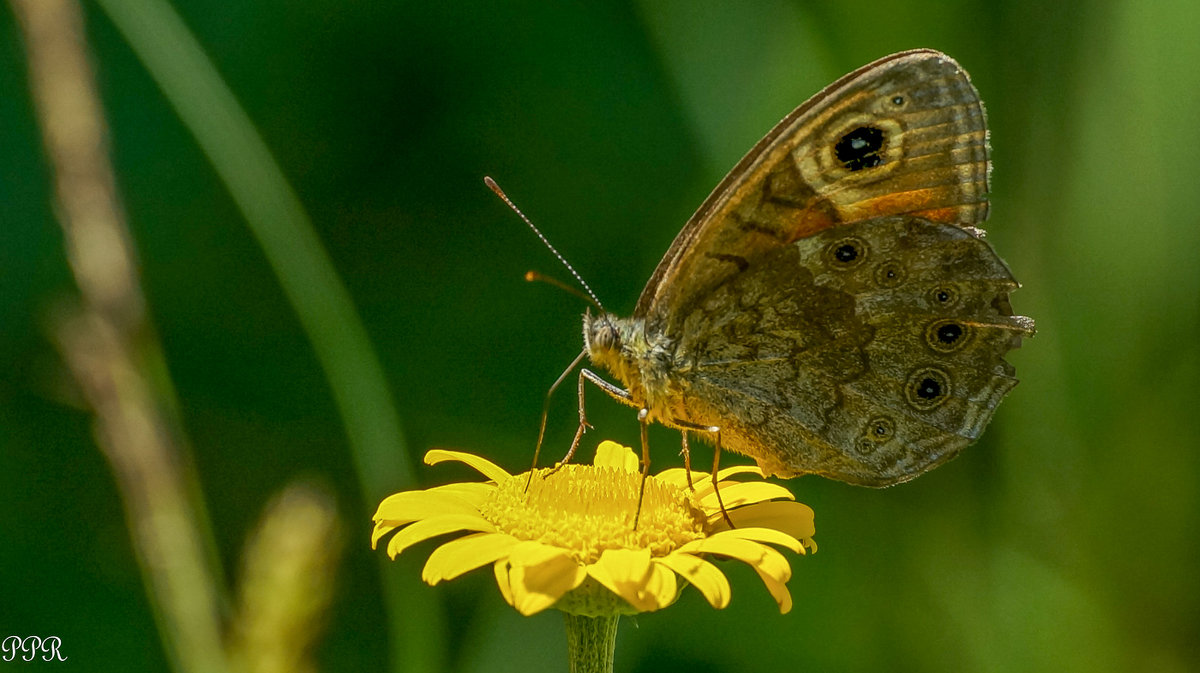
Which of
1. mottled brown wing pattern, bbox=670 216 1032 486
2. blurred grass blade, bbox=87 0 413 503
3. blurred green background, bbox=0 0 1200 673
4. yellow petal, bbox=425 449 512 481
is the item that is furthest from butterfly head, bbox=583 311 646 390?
blurred green background, bbox=0 0 1200 673

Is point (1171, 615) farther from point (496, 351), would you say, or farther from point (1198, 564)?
point (496, 351)

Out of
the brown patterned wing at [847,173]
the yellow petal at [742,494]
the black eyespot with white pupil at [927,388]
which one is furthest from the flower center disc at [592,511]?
the black eyespot with white pupil at [927,388]

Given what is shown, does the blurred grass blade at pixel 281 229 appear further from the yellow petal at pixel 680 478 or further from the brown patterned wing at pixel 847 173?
the brown patterned wing at pixel 847 173

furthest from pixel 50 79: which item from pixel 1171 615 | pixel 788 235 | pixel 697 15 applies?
pixel 1171 615

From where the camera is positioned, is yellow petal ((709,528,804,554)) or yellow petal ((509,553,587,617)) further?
yellow petal ((709,528,804,554))

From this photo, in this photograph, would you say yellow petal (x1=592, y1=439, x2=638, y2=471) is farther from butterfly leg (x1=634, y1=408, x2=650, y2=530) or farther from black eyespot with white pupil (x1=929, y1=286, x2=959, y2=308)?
black eyespot with white pupil (x1=929, y1=286, x2=959, y2=308)

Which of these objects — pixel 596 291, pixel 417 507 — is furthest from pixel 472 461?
pixel 596 291
